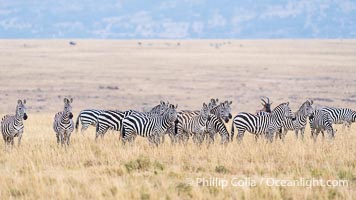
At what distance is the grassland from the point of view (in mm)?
11344

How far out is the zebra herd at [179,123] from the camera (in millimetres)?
16634

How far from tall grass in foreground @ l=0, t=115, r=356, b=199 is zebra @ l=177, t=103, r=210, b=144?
78 centimetres

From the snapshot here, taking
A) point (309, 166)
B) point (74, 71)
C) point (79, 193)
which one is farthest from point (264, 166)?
point (74, 71)

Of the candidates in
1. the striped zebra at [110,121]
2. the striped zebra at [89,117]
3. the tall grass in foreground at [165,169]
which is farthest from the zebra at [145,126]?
the striped zebra at [89,117]

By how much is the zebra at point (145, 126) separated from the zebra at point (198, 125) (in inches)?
23.7

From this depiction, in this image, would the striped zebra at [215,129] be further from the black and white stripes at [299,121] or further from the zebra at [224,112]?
the black and white stripes at [299,121]

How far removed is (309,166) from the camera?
44.4 feet

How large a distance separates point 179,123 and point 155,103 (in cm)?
3609

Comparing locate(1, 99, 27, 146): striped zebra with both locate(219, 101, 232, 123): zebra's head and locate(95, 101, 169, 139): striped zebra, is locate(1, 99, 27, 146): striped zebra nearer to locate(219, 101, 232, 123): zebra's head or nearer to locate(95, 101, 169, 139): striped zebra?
locate(95, 101, 169, 139): striped zebra

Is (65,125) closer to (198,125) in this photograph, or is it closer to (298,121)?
(198,125)

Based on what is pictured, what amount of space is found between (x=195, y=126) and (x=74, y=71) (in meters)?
56.8

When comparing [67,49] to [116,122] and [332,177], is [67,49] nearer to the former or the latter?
[116,122]

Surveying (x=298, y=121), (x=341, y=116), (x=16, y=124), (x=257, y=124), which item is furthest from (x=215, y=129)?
(x=341, y=116)

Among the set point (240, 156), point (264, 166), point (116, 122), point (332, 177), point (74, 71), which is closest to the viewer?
point (332, 177)
